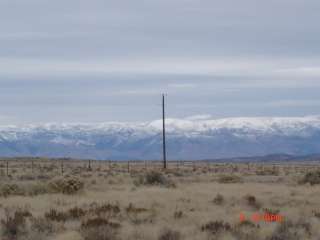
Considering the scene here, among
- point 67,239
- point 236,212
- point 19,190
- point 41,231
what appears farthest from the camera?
point 19,190

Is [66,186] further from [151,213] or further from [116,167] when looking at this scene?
[116,167]

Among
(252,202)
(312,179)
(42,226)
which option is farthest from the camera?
(312,179)

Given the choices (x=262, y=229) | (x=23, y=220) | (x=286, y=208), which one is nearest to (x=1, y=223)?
(x=23, y=220)

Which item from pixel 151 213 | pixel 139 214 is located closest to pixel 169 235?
pixel 139 214

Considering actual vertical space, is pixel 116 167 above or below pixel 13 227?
above

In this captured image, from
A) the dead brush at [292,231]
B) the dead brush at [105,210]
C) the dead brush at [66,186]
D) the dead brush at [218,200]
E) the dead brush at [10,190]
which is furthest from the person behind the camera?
the dead brush at [66,186]

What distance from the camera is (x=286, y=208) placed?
27.0 metres

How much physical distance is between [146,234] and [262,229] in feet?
10.0

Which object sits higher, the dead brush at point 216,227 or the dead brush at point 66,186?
the dead brush at point 66,186

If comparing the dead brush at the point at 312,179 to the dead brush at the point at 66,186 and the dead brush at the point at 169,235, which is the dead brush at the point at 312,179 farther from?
the dead brush at the point at 169,235

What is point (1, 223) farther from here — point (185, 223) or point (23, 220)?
point (185, 223)

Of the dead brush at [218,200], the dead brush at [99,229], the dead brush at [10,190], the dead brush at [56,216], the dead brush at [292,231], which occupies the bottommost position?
the dead brush at [292,231]

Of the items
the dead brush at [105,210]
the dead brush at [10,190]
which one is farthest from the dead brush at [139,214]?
the dead brush at [10,190]

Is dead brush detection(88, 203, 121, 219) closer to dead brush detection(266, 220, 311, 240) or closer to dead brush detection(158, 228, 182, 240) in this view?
dead brush detection(158, 228, 182, 240)
